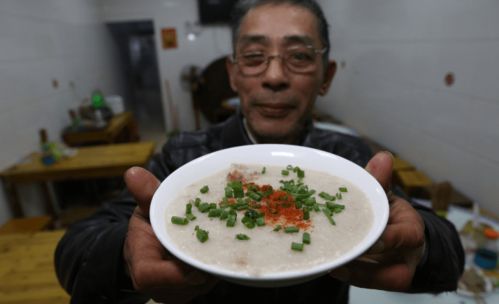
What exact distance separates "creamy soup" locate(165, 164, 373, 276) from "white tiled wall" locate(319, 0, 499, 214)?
1852 mm

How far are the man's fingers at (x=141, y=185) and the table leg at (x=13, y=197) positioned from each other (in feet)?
10.9

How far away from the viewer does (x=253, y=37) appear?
138 centimetres

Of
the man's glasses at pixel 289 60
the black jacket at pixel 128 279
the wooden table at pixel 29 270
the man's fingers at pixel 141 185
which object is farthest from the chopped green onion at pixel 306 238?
the wooden table at pixel 29 270

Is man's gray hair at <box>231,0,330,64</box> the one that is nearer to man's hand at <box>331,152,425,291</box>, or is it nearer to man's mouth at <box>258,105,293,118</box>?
man's mouth at <box>258,105,293,118</box>

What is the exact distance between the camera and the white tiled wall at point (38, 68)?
11.5 ft

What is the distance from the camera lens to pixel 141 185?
857 millimetres

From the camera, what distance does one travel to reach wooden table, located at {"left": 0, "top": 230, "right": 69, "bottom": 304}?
6.30 feet

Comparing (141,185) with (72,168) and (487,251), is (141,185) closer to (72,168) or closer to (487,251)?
(487,251)

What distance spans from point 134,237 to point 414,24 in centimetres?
323

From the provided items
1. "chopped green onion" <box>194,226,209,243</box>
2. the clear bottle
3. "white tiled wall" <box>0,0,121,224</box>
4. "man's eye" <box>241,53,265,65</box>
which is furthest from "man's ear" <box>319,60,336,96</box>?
"white tiled wall" <box>0,0,121,224</box>

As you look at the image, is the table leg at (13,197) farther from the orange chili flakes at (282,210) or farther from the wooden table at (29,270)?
the orange chili flakes at (282,210)

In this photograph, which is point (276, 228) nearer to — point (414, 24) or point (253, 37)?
point (253, 37)

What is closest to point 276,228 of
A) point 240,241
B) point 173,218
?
point 240,241

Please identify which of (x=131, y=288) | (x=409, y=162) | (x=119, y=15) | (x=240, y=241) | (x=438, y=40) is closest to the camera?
(x=240, y=241)
